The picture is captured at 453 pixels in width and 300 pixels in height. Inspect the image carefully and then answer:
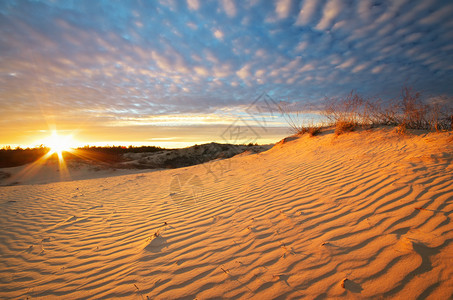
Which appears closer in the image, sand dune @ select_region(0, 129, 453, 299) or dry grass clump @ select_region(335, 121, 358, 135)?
sand dune @ select_region(0, 129, 453, 299)

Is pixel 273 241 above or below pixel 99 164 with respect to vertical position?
below

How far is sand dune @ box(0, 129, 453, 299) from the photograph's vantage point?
176cm

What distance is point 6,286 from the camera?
2391mm

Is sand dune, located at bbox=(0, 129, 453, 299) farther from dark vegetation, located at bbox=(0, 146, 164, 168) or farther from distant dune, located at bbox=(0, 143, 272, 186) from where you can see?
dark vegetation, located at bbox=(0, 146, 164, 168)

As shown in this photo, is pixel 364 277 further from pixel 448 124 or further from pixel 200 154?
pixel 200 154

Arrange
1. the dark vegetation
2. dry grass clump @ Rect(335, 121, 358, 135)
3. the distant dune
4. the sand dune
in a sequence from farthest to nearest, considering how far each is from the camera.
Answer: the dark vegetation → the distant dune → dry grass clump @ Rect(335, 121, 358, 135) → the sand dune

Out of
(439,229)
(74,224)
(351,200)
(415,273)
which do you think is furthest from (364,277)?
(74,224)

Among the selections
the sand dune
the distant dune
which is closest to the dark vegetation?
the distant dune

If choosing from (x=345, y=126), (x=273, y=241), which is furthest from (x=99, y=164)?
(x=345, y=126)

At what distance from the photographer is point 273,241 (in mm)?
2420

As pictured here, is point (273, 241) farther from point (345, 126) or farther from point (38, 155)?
point (38, 155)

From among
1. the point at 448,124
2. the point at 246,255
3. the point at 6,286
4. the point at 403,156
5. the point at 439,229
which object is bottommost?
the point at 6,286

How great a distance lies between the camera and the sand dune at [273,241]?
1.76m

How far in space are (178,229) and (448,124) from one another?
8004 mm
